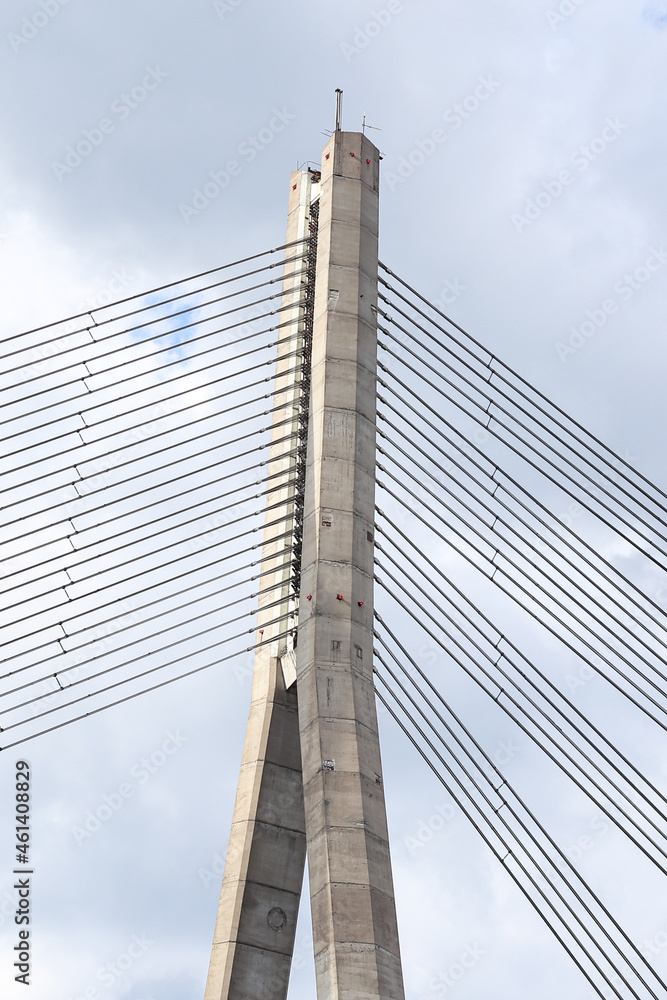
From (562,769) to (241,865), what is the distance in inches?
279

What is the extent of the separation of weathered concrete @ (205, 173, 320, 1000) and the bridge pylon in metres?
0.03

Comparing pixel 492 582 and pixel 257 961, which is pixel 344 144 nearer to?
pixel 492 582

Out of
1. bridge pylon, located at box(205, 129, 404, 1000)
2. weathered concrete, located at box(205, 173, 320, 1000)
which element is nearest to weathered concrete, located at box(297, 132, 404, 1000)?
bridge pylon, located at box(205, 129, 404, 1000)

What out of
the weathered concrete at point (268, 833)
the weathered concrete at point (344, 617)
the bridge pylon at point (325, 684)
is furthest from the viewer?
the weathered concrete at point (268, 833)

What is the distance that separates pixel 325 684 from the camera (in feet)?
98.2

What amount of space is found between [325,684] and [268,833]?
4.11m

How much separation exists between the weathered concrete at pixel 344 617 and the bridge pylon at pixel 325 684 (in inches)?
1.2

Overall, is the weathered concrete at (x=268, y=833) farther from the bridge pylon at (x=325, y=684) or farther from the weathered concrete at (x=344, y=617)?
the weathered concrete at (x=344, y=617)

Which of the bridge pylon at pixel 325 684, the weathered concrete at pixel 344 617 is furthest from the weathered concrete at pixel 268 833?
the weathered concrete at pixel 344 617

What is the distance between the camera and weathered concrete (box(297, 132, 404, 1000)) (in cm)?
2773

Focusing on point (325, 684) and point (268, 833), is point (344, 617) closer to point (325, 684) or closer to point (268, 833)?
point (325, 684)

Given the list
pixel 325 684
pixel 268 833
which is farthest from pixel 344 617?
pixel 268 833

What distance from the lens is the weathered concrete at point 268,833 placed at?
1234 inches

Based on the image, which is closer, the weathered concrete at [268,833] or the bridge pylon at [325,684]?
the bridge pylon at [325,684]
